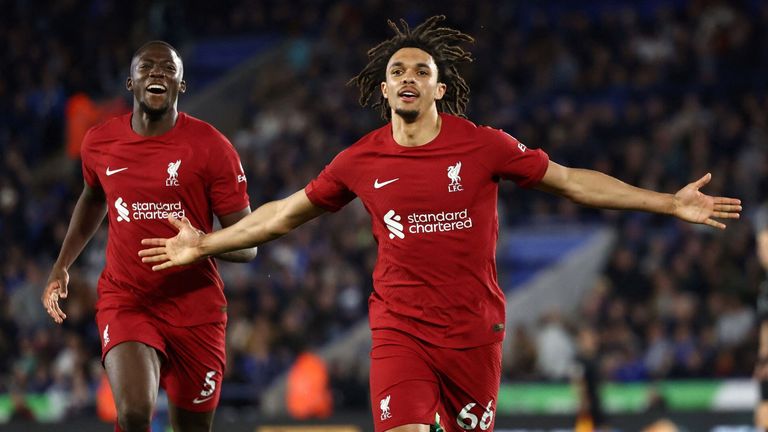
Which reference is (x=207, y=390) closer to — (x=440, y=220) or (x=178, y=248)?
(x=178, y=248)

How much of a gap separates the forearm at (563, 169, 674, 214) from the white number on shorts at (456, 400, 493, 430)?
3.80 feet

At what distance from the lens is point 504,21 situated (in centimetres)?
2197

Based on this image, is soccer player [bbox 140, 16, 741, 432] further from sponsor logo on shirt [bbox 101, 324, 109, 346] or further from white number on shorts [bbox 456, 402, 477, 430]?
sponsor logo on shirt [bbox 101, 324, 109, 346]

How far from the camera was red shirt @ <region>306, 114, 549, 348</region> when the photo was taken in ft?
21.4

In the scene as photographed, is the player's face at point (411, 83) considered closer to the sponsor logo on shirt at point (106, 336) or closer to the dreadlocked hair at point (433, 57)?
the dreadlocked hair at point (433, 57)

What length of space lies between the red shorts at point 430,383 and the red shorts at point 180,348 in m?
1.14

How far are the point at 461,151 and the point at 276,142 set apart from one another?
14.3m

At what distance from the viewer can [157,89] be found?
7.16 m

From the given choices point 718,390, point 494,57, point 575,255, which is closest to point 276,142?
point 494,57

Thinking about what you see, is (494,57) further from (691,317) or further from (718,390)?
(718,390)

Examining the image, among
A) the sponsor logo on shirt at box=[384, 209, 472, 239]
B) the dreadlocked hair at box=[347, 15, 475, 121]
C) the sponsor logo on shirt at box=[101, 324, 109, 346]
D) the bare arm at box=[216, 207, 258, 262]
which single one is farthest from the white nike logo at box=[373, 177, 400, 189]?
the sponsor logo on shirt at box=[101, 324, 109, 346]

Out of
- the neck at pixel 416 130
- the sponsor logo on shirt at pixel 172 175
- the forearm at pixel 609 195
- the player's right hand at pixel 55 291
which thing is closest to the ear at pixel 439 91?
the neck at pixel 416 130

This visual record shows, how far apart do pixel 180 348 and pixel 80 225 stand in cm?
103

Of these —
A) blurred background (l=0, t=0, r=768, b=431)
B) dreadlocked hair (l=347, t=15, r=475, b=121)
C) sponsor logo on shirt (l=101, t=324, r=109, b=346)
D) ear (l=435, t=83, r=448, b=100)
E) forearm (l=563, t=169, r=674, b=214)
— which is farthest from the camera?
blurred background (l=0, t=0, r=768, b=431)
